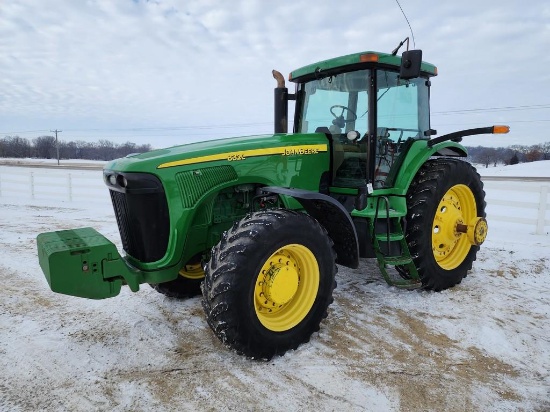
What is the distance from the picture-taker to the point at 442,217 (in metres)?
4.44

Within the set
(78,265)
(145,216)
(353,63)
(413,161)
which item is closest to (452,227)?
(413,161)

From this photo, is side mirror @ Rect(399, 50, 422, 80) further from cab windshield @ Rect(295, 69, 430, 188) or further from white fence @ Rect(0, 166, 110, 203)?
white fence @ Rect(0, 166, 110, 203)

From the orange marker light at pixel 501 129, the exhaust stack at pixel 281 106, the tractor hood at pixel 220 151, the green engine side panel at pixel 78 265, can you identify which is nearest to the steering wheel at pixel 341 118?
the tractor hood at pixel 220 151

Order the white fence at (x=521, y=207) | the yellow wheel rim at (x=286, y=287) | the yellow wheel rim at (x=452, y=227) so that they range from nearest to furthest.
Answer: the yellow wheel rim at (x=286, y=287)
the yellow wheel rim at (x=452, y=227)
the white fence at (x=521, y=207)

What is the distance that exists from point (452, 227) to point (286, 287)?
96.8 inches

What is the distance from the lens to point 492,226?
8.24 metres

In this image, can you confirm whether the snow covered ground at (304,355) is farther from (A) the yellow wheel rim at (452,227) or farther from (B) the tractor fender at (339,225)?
(B) the tractor fender at (339,225)

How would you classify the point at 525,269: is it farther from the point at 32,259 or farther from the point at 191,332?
the point at 32,259

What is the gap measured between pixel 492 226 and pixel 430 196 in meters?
5.10

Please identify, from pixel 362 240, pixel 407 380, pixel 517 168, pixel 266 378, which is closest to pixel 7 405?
pixel 266 378

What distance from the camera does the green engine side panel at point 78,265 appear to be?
255 cm

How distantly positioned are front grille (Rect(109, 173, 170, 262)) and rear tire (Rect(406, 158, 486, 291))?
246cm

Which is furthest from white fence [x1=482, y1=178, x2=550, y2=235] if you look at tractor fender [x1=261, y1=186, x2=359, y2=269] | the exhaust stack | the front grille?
the front grille

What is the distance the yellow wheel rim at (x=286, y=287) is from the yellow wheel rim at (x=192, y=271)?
1.14m
